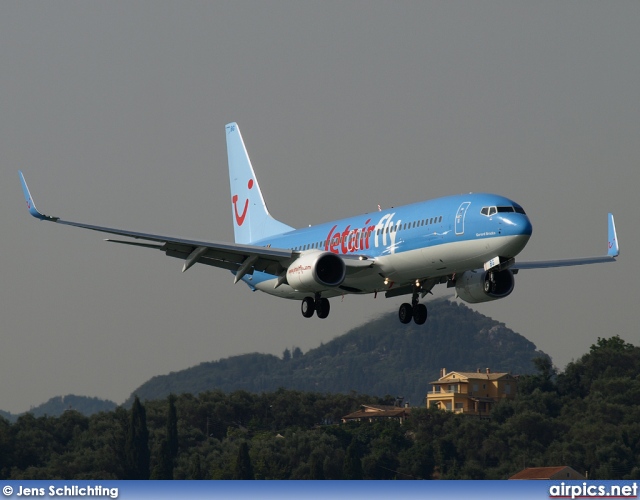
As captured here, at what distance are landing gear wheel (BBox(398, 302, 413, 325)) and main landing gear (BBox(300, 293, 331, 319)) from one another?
3.60m

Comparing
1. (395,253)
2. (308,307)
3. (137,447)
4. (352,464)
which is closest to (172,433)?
(137,447)

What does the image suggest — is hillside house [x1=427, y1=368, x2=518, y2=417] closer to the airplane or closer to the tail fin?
the tail fin

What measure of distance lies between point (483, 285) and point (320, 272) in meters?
7.49

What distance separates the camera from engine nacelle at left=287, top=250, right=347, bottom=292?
57.7 m

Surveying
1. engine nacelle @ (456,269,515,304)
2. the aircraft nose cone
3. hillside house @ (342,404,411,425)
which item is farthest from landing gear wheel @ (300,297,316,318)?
hillside house @ (342,404,411,425)

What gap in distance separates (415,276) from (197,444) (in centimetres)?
10149

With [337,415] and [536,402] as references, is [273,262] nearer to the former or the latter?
[536,402]

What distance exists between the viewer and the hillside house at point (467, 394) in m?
190

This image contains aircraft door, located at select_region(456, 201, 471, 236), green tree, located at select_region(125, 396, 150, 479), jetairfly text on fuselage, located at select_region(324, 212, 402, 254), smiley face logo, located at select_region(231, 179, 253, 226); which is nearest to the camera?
aircraft door, located at select_region(456, 201, 471, 236)

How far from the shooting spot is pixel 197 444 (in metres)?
154

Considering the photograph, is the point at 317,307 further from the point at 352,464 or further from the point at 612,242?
the point at 352,464

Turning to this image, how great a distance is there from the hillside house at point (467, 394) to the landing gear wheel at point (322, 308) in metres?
127

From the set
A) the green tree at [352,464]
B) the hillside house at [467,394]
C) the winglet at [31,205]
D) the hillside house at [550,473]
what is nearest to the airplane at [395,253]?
the winglet at [31,205]

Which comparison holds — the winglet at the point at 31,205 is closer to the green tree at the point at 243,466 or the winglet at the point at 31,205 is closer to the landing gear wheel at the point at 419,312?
the landing gear wheel at the point at 419,312
